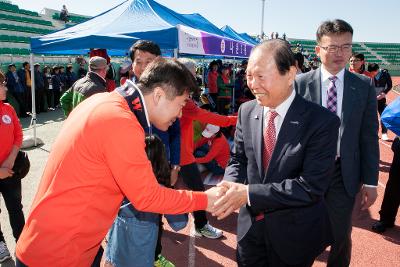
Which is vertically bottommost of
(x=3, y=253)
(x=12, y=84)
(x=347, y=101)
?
(x=3, y=253)

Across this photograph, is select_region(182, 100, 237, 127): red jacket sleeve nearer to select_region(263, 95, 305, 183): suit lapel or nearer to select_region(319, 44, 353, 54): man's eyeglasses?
select_region(319, 44, 353, 54): man's eyeglasses

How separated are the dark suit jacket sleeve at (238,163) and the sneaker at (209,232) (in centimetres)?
216

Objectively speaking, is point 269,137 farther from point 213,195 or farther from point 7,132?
point 7,132

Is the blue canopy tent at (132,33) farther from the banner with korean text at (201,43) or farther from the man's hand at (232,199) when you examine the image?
the man's hand at (232,199)

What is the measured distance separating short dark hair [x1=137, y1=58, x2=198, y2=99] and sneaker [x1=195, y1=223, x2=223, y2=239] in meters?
2.85

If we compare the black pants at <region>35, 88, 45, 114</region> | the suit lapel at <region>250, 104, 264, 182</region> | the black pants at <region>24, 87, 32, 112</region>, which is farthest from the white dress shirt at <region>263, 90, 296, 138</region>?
the black pants at <region>35, 88, 45, 114</region>

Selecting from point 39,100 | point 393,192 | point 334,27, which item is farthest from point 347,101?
point 39,100

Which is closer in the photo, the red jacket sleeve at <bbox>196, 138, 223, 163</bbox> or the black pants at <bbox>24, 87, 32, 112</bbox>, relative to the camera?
the red jacket sleeve at <bbox>196, 138, 223, 163</bbox>

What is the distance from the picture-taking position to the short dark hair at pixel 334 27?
2735 millimetres

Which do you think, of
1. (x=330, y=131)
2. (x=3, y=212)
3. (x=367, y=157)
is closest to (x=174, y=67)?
(x=330, y=131)

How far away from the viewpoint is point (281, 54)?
1.98 m

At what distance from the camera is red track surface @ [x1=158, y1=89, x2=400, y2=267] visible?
388cm

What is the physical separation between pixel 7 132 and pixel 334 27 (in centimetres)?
327

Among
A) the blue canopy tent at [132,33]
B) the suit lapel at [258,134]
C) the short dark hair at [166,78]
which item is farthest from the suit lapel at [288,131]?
the blue canopy tent at [132,33]
